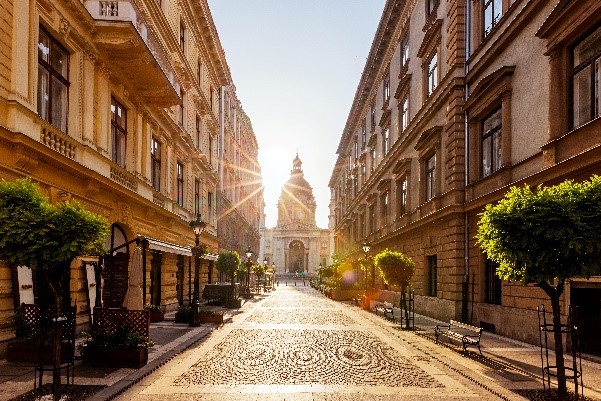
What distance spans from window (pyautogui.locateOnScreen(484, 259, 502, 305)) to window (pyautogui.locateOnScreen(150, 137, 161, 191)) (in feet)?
45.6

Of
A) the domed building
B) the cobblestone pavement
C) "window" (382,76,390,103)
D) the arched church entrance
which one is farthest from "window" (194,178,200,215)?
the arched church entrance

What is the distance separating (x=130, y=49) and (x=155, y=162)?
7.36 meters

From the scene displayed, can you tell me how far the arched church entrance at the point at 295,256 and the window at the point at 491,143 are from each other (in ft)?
321

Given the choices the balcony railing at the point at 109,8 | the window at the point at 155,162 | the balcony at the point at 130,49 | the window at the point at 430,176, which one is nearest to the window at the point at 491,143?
the window at the point at 430,176

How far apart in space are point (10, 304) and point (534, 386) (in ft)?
34.9

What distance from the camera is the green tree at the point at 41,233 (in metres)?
7.66

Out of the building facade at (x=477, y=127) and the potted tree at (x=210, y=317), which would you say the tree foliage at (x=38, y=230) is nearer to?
the building facade at (x=477, y=127)

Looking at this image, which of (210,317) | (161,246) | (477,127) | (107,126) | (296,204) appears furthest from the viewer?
(296,204)

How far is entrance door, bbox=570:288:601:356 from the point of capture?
12227 millimetres

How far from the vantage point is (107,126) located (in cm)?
1722

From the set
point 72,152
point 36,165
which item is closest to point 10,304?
point 36,165

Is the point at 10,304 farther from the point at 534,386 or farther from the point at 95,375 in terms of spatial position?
the point at 534,386

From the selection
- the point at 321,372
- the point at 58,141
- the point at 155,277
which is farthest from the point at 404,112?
the point at 321,372

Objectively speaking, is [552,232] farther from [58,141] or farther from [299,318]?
[299,318]
